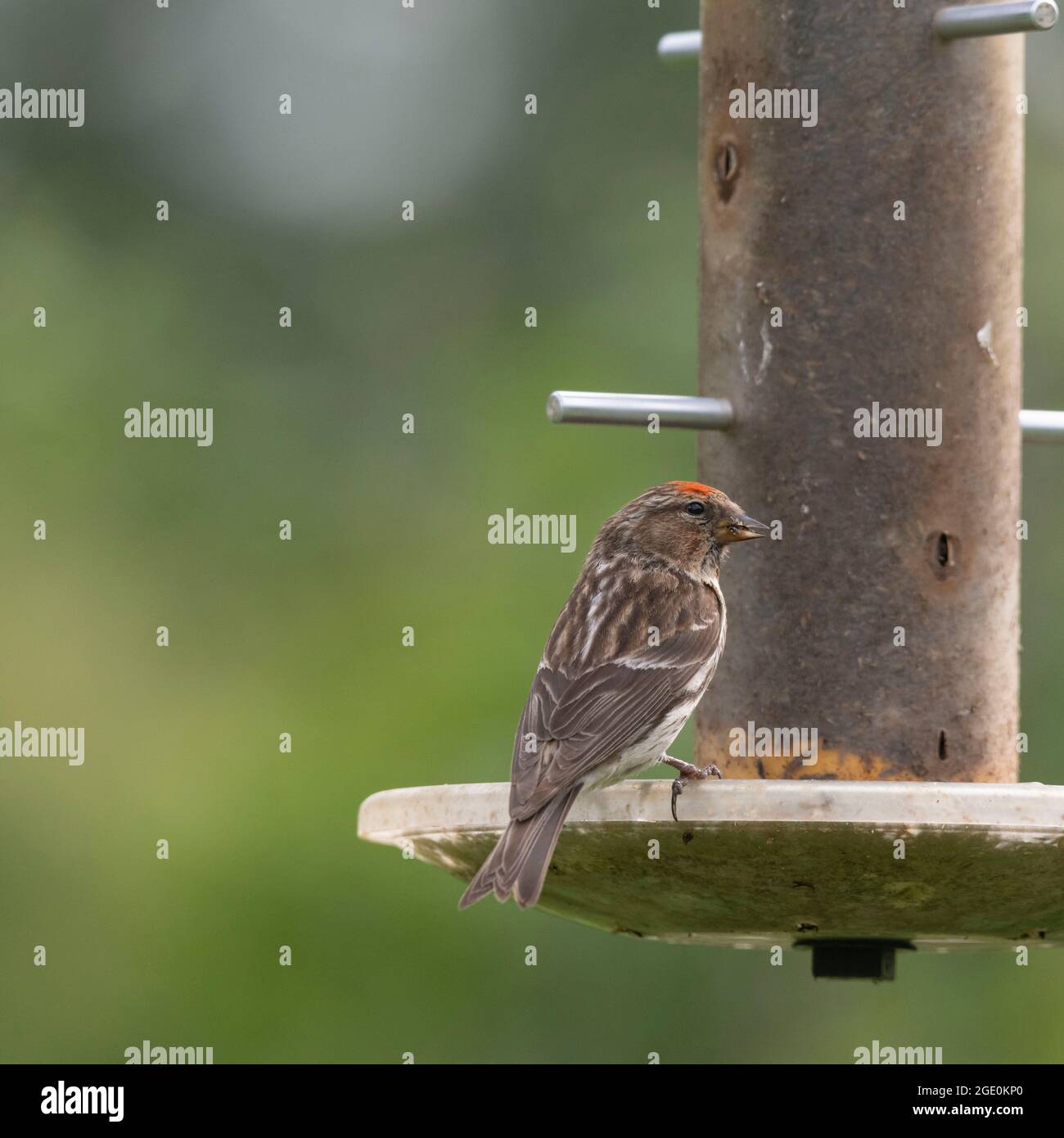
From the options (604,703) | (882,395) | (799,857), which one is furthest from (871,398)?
(799,857)

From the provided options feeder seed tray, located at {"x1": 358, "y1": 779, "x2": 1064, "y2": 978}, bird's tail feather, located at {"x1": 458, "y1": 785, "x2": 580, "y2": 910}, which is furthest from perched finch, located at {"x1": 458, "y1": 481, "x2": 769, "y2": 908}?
feeder seed tray, located at {"x1": 358, "y1": 779, "x2": 1064, "y2": 978}

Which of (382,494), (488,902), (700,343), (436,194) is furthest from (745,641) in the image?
(436,194)

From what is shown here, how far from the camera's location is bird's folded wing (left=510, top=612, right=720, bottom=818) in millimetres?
7211

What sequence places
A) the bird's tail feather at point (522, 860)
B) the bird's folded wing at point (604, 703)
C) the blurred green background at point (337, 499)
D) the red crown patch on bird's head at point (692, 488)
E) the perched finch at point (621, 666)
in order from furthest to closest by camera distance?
1. the blurred green background at point (337, 499)
2. the red crown patch on bird's head at point (692, 488)
3. the bird's folded wing at point (604, 703)
4. the perched finch at point (621, 666)
5. the bird's tail feather at point (522, 860)

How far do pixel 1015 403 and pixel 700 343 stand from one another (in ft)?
3.71

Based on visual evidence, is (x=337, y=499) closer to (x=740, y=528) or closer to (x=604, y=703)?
(x=740, y=528)

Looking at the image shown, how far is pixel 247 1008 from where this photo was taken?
47.4 feet

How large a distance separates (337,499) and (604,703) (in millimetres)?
8752

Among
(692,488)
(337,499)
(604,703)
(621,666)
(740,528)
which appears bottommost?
(604,703)

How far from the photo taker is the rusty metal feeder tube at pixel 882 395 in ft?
26.0

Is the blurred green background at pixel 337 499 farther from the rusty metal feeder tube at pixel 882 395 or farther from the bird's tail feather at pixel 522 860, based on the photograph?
the bird's tail feather at pixel 522 860

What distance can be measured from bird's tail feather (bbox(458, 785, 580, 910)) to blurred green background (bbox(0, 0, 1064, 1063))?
691 centimetres

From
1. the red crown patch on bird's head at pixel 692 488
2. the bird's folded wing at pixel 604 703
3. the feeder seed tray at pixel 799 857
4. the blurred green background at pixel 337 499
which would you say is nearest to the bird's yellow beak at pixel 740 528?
the red crown patch on bird's head at pixel 692 488

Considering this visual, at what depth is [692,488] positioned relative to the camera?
26.6 ft
